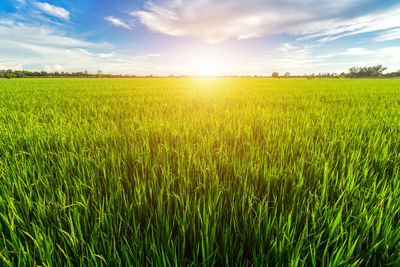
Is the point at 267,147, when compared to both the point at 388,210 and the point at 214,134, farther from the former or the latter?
the point at 388,210

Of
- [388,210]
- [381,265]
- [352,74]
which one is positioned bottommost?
[381,265]

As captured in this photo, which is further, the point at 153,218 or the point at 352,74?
the point at 352,74

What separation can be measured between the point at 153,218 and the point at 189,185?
319 millimetres

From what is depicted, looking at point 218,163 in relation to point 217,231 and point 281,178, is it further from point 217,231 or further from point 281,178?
point 217,231

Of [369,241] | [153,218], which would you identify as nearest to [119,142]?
[153,218]

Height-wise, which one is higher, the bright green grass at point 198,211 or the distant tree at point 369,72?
the distant tree at point 369,72

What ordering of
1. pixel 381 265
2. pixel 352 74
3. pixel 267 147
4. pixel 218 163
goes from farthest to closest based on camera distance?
pixel 352 74, pixel 267 147, pixel 218 163, pixel 381 265

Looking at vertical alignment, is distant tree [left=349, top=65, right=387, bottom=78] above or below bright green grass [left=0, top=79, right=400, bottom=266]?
above

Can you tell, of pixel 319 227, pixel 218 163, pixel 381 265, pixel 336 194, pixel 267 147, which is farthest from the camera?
pixel 267 147

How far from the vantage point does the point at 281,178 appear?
4.01 feet

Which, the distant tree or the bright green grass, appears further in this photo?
the distant tree

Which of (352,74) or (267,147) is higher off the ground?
(352,74)

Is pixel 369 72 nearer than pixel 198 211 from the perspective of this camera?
No

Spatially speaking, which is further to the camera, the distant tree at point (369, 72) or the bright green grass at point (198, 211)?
the distant tree at point (369, 72)
